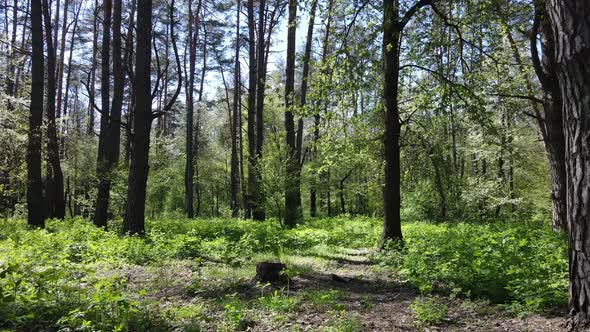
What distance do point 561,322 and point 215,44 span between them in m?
25.1

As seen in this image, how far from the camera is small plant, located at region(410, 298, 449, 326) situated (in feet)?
14.1

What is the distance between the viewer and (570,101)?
3227 millimetres

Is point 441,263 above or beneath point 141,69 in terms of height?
beneath

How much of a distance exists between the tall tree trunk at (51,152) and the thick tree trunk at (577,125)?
15296mm

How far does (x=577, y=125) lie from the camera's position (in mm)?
3168

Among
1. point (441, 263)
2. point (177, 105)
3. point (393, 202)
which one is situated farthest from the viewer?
point (177, 105)

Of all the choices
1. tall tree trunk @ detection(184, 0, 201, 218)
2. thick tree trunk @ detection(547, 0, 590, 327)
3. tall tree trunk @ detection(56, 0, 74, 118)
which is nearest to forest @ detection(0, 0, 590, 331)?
thick tree trunk @ detection(547, 0, 590, 327)

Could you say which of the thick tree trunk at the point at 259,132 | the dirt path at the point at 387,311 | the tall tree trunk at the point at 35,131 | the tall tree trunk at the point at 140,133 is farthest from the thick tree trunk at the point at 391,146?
the tall tree trunk at the point at 35,131

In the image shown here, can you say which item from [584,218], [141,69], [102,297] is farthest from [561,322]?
[141,69]

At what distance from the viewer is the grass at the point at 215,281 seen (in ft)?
13.4

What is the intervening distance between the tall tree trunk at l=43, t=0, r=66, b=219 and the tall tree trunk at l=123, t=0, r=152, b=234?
21.0 feet

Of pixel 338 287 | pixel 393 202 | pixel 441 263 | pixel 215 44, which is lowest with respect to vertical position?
pixel 338 287

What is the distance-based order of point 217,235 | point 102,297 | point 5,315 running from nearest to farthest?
1. point 5,315
2. point 102,297
3. point 217,235

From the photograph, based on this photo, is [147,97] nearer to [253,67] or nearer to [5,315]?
[5,315]
